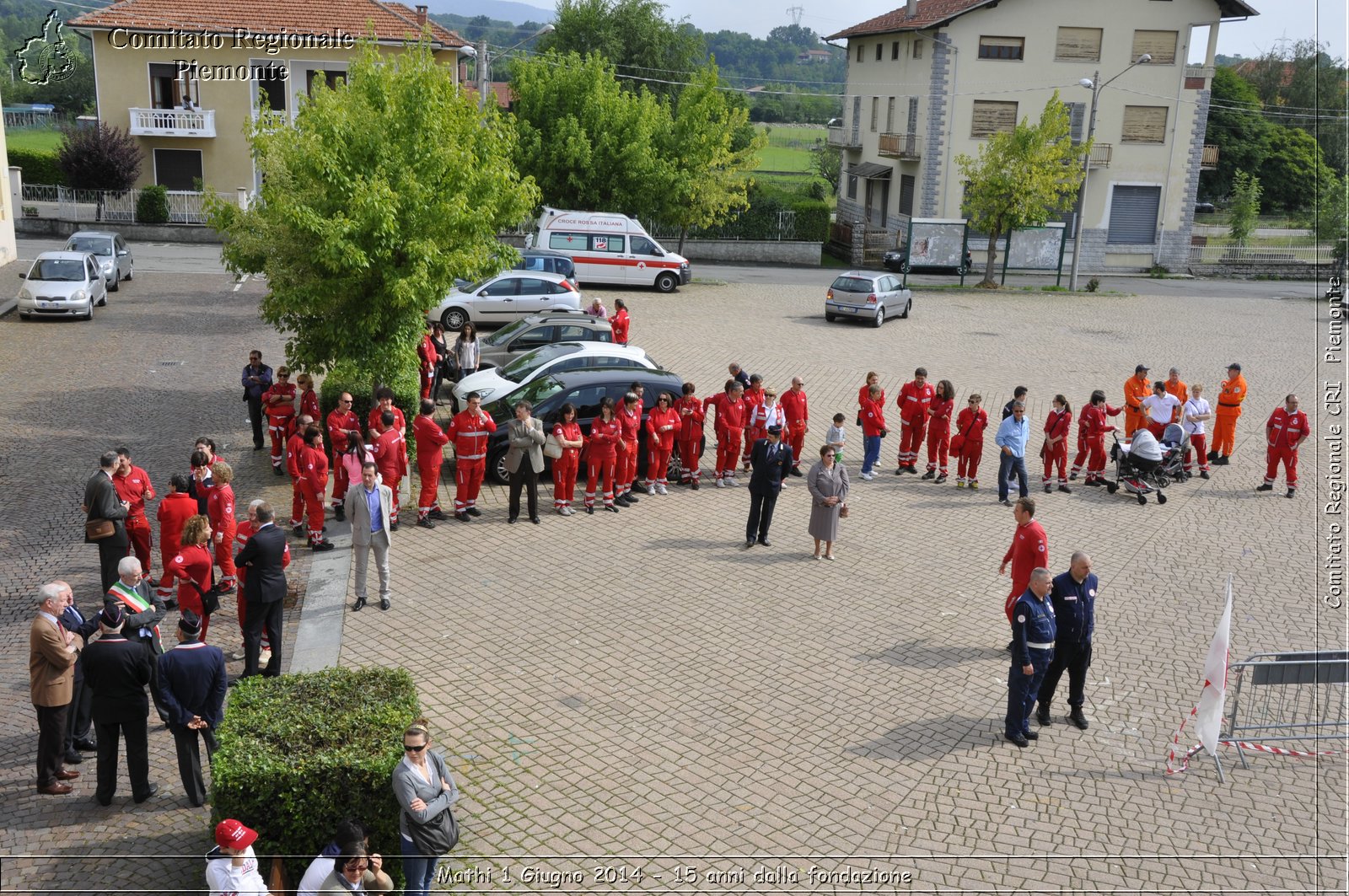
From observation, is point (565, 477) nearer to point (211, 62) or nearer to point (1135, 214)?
point (211, 62)

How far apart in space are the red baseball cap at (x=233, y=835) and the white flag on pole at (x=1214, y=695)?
6855 millimetres

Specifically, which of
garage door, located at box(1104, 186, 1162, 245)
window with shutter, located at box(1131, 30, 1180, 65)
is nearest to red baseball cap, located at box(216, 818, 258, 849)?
garage door, located at box(1104, 186, 1162, 245)

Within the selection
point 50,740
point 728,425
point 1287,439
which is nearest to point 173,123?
point 728,425

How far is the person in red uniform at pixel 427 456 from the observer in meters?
13.3

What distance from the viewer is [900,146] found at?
47.9 meters

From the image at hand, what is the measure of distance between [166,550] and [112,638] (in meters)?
3.70

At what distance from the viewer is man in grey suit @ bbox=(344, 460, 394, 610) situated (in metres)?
11.0

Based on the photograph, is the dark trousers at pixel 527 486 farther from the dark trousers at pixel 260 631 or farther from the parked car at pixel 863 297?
the parked car at pixel 863 297

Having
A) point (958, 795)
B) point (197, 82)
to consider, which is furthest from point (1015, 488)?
point (197, 82)

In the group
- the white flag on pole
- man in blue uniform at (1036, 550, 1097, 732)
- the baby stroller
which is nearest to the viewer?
the white flag on pole

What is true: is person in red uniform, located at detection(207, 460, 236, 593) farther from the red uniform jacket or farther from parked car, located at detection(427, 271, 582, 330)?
parked car, located at detection(427, 271, 582, 330)

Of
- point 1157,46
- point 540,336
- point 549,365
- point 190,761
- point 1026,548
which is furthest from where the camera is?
point 1157,46

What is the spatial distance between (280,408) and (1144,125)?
41.6 metres

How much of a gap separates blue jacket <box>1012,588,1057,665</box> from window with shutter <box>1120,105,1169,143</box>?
140 feet
